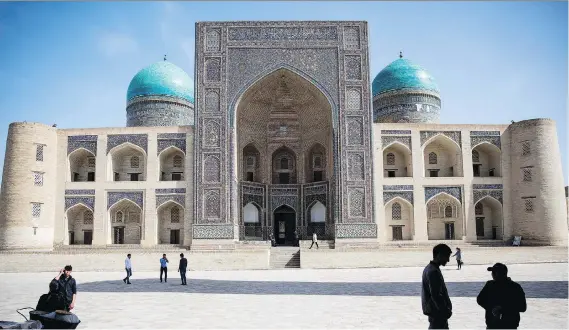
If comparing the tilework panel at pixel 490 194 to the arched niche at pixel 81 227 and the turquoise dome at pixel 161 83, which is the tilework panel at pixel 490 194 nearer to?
the turquoise dome at pixel 161 83

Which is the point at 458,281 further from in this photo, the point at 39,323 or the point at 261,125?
the point at 261,125

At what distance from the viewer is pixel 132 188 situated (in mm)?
22828

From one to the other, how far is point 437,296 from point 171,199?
19674 mm

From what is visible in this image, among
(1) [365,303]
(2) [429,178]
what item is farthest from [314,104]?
(1) [365,303]

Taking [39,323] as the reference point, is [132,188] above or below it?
above

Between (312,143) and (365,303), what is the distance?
1772 cm

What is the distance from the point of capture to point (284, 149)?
86.3 ft

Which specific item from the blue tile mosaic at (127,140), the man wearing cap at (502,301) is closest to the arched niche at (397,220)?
the blue tile mosaic at (127,140)

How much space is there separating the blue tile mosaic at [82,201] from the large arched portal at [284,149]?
662cm

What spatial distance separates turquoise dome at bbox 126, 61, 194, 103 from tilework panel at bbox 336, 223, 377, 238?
492 inches

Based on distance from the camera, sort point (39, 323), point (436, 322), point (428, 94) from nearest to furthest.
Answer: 1. point (436, 322)
2. point (39, 323)
3. point (428, 94)

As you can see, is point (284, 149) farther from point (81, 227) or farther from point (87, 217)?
point (81, 227)

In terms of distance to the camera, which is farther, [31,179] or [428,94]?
[428,94]

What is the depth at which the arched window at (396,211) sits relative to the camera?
931 inches
